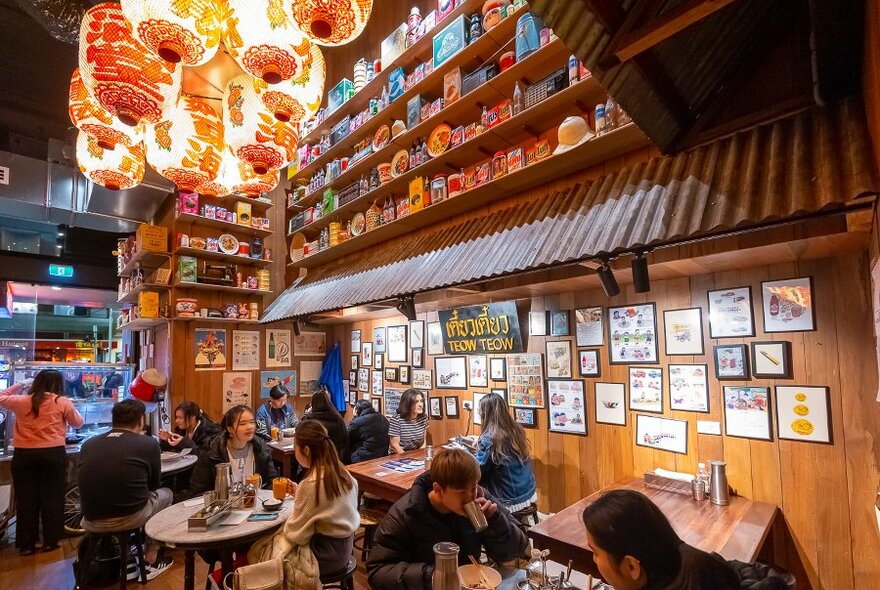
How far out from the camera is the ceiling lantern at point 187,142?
A: 290 cm

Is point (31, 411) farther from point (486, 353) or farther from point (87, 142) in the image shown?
point (486, 353)

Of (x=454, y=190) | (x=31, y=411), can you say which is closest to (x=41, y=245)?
(x=31, y=411)

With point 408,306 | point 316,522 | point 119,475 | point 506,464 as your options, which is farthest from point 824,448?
point 119,475

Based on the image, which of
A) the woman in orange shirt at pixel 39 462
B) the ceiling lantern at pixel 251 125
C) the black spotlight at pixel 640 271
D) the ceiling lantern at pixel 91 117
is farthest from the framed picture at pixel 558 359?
the woman in orange shirt at pixel 39 462

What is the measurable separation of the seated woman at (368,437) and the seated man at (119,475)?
1.75 m

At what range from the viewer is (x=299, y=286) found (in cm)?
625

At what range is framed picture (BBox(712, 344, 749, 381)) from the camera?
2746 mm

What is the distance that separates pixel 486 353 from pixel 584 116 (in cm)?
225

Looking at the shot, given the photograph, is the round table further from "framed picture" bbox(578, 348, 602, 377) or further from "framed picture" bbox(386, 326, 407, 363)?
"framed picture" bbox(386, 326, 407, 363)

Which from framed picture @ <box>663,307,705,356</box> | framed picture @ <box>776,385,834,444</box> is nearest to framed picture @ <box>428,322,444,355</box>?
framed picture @ <box>663,307,705,356</box>

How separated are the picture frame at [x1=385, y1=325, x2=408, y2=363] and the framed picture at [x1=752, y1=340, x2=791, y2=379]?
3.52 metres

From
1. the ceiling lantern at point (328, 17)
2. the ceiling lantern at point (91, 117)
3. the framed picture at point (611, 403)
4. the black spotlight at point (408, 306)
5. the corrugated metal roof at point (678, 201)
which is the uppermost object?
the ceiling lantern at point (328, 17)

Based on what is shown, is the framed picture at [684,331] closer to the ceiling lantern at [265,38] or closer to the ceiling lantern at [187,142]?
the ceiling lantern at [265,38]

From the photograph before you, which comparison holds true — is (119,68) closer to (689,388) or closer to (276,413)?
(689,388)
